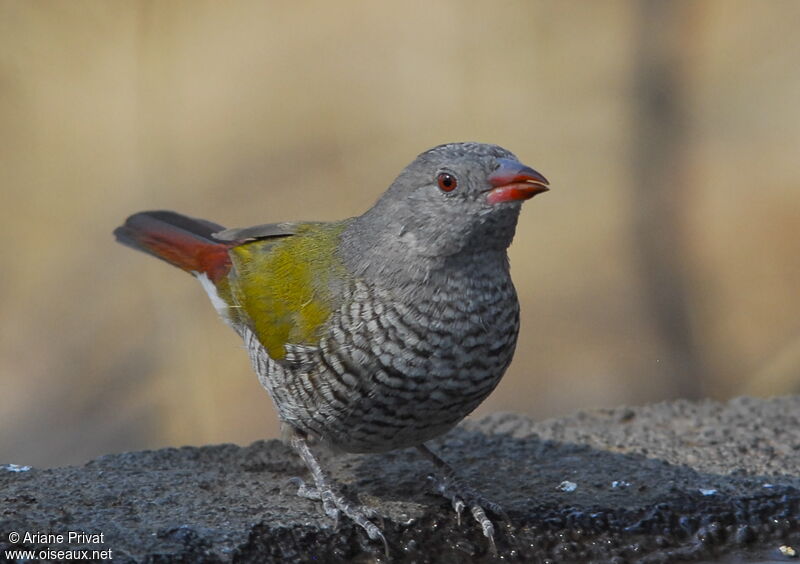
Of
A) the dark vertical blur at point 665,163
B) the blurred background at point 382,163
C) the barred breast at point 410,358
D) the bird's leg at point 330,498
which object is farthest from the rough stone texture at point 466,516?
the dark vertical blur at point 665,163

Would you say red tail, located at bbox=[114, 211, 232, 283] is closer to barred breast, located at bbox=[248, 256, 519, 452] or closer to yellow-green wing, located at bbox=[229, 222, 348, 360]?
yellow-green wing, located at bbox=[229, 222, 348, 360]

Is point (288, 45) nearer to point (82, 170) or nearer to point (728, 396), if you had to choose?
point (82, 170)

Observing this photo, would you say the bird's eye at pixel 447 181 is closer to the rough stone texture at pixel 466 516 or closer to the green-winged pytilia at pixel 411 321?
the green-winged pytilia at pixel 411 321

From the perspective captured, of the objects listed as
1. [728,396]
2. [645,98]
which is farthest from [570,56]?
[728,396]

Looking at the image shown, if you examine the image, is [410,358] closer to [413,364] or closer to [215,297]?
[413,364]

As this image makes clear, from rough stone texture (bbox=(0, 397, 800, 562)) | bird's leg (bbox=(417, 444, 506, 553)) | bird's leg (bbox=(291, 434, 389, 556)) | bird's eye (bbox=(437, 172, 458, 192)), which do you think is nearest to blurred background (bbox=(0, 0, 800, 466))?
rough stone texture (bbox=(0, 397, 800, 562))

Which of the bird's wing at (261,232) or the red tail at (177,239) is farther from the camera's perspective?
the red tail at (177,239)
